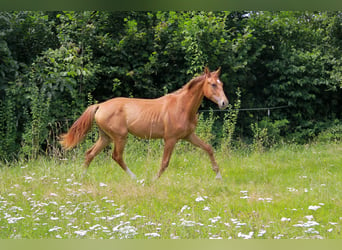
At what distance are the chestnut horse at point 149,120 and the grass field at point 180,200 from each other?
1.49ft

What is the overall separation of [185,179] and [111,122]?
1.35 meters

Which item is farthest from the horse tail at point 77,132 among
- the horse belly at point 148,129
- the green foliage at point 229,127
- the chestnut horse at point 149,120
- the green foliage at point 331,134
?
the green foliage at point 331,134

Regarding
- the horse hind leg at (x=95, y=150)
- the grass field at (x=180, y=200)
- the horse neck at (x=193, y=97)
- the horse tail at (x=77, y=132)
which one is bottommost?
the grass field at (x=180, y=200)

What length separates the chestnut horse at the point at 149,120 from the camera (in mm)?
5184

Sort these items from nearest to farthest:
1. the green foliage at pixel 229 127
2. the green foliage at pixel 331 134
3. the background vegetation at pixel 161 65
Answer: the green foliage at pixel 229 127 < the background vegetation at pixel 161 65 < the green foliage at pixel 331 134

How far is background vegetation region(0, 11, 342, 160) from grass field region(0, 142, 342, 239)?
1.02 meters

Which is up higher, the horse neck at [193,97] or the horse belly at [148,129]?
the horse neck at [193,97]

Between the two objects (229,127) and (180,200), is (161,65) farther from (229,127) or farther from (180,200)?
(180,200)

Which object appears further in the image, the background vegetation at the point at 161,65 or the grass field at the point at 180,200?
the background vegetation at the point at 161,65

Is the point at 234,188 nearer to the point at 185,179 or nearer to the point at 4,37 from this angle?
the point at 185,179

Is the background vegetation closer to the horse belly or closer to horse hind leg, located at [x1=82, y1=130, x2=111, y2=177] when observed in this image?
horse hind leg, located at [x1=82, y1=130, x2=111, y2=177]

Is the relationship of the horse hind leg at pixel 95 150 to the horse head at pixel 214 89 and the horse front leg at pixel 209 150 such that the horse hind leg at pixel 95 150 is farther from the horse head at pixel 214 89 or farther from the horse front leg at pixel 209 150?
the horse head at pixel 214 89

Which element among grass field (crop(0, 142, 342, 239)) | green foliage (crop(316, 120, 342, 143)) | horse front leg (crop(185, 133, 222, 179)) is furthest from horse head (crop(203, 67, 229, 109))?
green foliage (crop(316, 120, 342, 143))

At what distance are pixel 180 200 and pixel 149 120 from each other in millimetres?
1494
